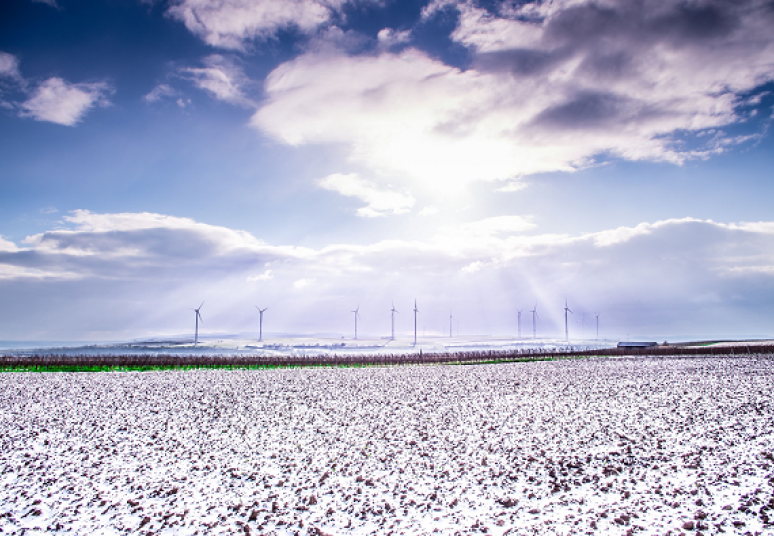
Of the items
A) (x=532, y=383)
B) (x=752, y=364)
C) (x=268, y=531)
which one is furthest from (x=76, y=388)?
(x=752, y=364)

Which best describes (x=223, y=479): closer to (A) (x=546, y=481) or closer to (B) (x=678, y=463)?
(A) (x=546, y=481)

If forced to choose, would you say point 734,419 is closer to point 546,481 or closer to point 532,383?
point 546,481

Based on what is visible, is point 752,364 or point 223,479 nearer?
point 223,479

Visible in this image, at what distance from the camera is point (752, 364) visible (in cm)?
3475

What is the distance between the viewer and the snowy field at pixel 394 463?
8.37 metres

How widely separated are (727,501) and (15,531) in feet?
43.2

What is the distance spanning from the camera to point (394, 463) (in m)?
11.7

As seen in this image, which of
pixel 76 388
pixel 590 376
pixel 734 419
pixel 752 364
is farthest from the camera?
pixel 752 364

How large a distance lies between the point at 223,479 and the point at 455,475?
559cm

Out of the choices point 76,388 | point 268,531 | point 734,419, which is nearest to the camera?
point 268,531

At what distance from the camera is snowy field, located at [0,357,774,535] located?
8367 mm

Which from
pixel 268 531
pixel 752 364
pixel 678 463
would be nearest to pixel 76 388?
pixel 268 531

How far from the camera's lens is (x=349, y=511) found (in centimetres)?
893

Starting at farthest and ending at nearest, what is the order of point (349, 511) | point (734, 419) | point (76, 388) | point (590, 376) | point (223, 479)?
point (590, 376) → point (76, 388) → point (734, 419) → point (223, 479) → point (349, 511)
